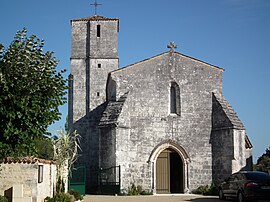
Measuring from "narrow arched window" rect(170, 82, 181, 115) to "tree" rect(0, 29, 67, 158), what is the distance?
12.9 metres

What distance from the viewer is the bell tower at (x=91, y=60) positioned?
3089 cm

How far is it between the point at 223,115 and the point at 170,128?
332 cm

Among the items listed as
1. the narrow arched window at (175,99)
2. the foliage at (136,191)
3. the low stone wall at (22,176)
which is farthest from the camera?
the narrow arched window at (175,99)

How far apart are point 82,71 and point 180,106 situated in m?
9.80

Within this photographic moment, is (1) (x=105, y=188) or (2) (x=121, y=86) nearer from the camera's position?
(1) (x=105, y=188)

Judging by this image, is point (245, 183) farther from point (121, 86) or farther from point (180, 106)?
point (121, 86)

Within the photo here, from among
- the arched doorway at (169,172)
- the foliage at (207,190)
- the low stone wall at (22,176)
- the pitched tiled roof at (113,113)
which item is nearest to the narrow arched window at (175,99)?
the arched doorway at (169,172)

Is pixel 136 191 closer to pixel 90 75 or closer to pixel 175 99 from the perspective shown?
pixel 175 99

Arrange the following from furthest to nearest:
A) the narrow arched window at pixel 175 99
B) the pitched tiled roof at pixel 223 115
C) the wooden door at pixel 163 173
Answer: the narrow arched window at pixel 175 99
the wooden door at pixel 163 173
the pitched tiled roof at pixel 223 115

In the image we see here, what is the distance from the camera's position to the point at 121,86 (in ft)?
82.0

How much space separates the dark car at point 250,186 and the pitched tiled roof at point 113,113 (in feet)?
26.2

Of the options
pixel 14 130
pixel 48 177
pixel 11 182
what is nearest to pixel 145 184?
pixel 48 177

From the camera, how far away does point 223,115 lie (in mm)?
24484

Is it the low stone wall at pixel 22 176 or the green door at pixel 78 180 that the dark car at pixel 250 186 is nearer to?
the low stone wall at pixel 22 176
